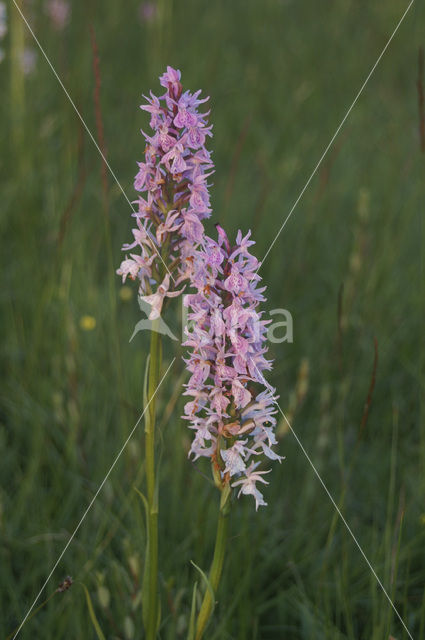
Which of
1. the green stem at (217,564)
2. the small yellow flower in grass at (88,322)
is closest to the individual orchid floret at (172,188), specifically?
the green stem at (217,564)

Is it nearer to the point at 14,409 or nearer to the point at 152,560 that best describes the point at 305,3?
the point at 14,409

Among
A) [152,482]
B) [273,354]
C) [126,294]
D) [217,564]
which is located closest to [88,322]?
[126,294]

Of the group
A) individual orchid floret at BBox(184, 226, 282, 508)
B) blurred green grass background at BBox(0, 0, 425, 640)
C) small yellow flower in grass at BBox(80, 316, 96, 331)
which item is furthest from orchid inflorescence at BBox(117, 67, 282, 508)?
small yellow flower in grass at BBox(80, 316, 96, 331)

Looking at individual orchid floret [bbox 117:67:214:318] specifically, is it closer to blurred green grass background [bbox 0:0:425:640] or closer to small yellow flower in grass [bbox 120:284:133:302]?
blurred green grass background [bbox 0:0:425:640]

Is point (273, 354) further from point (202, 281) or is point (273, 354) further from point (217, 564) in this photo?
point (202, 281)

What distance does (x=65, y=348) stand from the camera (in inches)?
113

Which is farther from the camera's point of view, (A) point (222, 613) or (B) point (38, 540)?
(B) point (38, 540)

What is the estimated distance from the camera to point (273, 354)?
3.02m

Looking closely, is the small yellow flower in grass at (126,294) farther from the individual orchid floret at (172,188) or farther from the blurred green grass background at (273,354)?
the individual orchid floret at (172,188)

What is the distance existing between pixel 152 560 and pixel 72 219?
2449mm

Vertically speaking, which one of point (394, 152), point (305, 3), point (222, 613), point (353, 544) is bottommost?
point (222, 613)

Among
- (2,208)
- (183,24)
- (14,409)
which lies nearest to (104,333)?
(14,409)

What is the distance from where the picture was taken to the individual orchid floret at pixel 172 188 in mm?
1324

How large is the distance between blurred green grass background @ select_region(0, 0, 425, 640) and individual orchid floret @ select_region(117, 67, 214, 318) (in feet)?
1.86
